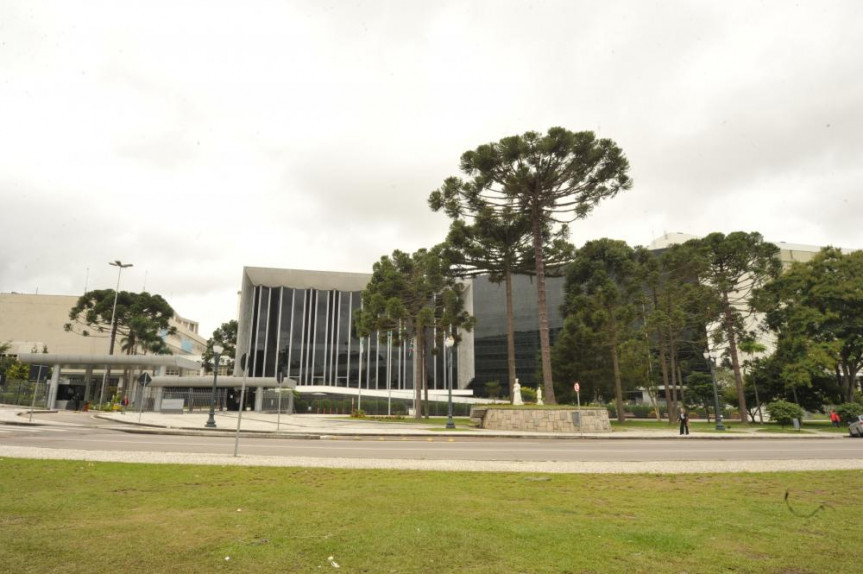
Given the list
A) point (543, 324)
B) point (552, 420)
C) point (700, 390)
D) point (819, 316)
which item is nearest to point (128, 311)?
point (543, 324)

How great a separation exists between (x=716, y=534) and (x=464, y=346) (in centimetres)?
7979

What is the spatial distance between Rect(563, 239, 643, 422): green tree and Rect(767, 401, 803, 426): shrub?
10.7 metres

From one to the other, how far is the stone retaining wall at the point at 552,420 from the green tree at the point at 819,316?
23.1 meters

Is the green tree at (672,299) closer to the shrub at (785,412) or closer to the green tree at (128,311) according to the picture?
the shrub at (785,412)

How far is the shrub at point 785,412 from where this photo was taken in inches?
1401

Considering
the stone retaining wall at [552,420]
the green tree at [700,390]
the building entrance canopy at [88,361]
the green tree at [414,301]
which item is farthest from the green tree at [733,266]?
the building entrance canopy at [88,361]

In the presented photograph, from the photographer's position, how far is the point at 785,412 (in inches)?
1411

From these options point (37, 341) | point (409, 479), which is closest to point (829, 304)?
point (409, 479)

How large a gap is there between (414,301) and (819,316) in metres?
34.2

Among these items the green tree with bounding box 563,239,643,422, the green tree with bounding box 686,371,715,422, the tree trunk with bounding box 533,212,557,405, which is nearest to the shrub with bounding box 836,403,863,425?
the green tree with bounding box 686,371,715,422

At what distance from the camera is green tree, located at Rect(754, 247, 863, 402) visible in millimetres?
40594

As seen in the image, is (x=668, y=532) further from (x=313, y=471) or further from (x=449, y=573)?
(x=313, y=471)

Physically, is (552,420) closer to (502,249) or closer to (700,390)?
(502,249)

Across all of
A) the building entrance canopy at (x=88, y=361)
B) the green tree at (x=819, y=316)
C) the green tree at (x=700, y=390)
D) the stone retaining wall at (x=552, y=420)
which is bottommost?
the stone retaining wall at (x=552, y=420)
